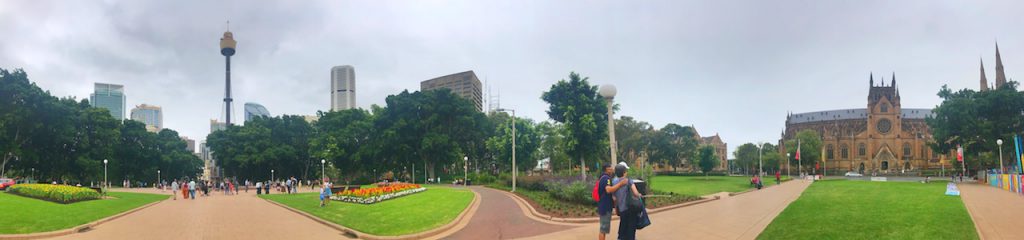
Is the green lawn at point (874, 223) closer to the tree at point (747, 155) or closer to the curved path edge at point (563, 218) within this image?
the curved path edge at point (563, 218)

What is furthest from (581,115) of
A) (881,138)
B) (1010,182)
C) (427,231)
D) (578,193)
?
(881,138)

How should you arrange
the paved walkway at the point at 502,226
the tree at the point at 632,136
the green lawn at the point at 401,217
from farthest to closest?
1. the tree at the point at 632,136
2. the green lawn at the point at 401,217
3. the paved walkway at the point at 502,226

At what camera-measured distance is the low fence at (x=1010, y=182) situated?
27156 mm

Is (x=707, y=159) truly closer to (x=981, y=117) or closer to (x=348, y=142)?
(x=981, y=117)

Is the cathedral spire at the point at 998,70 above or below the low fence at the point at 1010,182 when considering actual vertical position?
above

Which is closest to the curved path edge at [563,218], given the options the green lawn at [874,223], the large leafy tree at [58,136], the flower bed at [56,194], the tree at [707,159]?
the green lawn at [874,223]

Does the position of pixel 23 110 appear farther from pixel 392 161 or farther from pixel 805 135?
pixel 805 135

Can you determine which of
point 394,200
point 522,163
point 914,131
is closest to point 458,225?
point 394,200

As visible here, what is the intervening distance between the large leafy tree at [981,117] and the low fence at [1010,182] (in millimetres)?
9076

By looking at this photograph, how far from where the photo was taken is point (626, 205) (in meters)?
9.18

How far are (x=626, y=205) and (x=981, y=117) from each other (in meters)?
54.9

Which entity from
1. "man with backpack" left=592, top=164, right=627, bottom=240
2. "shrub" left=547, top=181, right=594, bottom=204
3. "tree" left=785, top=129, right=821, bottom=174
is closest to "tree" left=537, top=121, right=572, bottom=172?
"shrub" left=547, top=181, right=594, bottom=204

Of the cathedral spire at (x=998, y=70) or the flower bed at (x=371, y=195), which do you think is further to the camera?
the cathedral spire at (x=998, y=70)

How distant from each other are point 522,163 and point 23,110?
146ft
